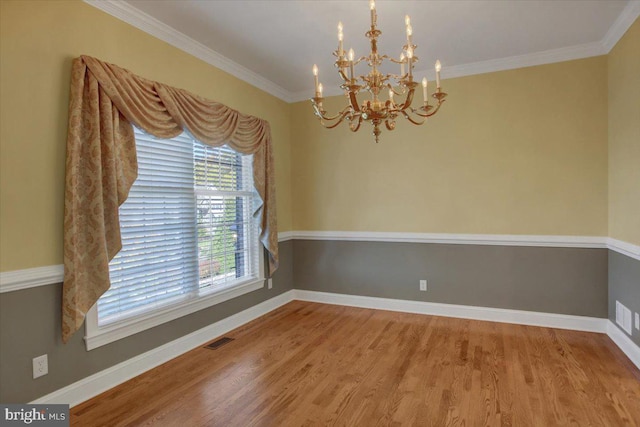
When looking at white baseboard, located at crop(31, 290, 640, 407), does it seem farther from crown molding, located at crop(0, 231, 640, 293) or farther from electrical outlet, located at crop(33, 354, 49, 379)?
crown molding, located at crop(0, 231, 640, 293)

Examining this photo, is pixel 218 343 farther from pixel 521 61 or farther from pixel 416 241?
pixel 521 61

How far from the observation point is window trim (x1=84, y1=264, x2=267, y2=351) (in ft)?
7.64

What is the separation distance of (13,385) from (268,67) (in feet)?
10.8

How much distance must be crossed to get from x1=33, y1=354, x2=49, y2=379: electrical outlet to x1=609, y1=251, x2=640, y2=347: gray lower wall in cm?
417

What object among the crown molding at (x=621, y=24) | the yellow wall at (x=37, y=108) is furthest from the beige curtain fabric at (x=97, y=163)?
the crown molding at (x=621, y=24)

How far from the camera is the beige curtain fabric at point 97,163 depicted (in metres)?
→ 2.15

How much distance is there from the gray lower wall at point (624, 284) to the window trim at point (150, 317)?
136 inches

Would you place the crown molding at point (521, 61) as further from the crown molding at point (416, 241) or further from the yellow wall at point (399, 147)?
the crown molding at point (416, 241)

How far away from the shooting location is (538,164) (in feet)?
11.4

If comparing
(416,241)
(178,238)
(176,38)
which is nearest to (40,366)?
(178,238)

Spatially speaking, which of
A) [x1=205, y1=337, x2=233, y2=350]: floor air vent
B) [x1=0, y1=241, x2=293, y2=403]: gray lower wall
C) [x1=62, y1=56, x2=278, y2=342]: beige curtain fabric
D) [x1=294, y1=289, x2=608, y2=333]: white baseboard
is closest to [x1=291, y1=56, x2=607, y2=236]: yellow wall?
[x1=294, y1=289, x2=608, y2=333]: white baseboard

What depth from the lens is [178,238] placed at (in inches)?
118

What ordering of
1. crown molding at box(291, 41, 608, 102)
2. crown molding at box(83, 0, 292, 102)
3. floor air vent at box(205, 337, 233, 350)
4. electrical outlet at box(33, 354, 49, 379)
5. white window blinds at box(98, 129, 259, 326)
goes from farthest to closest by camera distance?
1. crown molding at box(291, 41, 608, 102)
2. floor air vent at box(205, 337, 233, 350)
3. white window blinds at box(98, 129, 259, 326)
4. crown molding at box(83, 0, 292, 102)
5. electrical outlet at box(33, 354, 49, 379)

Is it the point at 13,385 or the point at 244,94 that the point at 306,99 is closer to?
the point at 244,94
